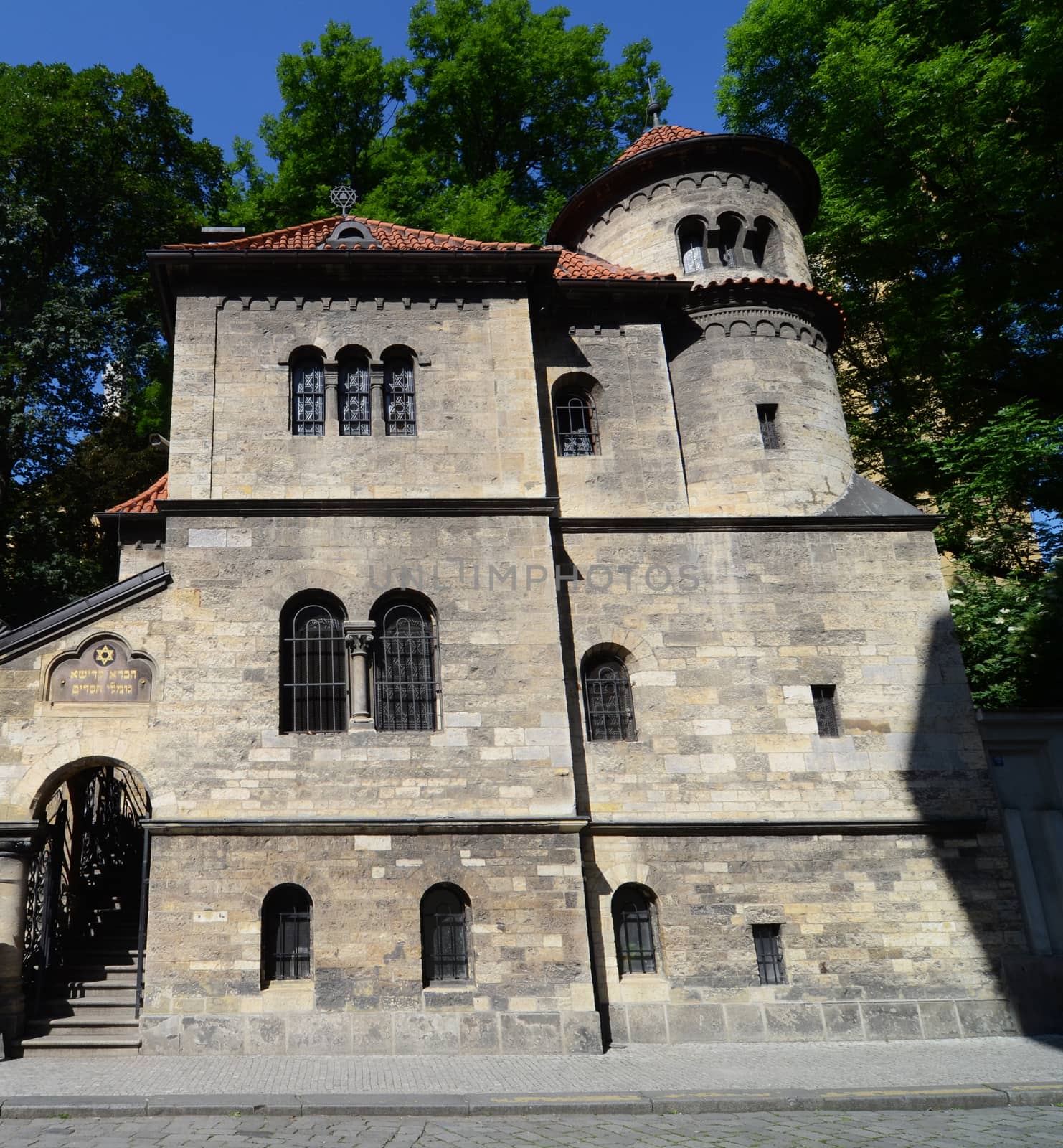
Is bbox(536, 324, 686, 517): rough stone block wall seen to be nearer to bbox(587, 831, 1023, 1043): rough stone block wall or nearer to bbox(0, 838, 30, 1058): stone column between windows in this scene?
bbox(587, 831, 1023, 1043): rough stone block wall

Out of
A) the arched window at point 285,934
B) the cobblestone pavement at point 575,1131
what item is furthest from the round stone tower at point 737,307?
the cobblestone pavement at point 575,1131

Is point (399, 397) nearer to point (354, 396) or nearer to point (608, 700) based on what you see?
point (354, 396)

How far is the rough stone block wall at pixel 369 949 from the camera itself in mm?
11562

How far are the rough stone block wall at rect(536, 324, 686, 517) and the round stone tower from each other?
716mm

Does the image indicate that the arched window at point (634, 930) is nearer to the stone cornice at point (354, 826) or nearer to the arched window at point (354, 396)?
the stone cornice at point (354, 826)

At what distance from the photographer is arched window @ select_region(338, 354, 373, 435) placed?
1480cm

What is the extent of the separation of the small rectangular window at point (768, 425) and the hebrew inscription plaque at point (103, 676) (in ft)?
33.3

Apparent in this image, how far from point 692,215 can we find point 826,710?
373 inches

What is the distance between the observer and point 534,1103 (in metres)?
9.03

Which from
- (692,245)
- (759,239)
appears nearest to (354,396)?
(692,245)

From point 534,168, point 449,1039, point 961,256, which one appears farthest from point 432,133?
point 449,1039

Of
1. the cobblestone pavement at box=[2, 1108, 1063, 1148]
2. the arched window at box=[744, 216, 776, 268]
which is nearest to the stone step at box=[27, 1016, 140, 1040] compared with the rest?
the cobblestone pavement at box=[2, 1108, 1063, 1148]

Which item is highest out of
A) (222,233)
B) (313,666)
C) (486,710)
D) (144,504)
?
(222,233)

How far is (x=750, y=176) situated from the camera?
1855 centimetres
